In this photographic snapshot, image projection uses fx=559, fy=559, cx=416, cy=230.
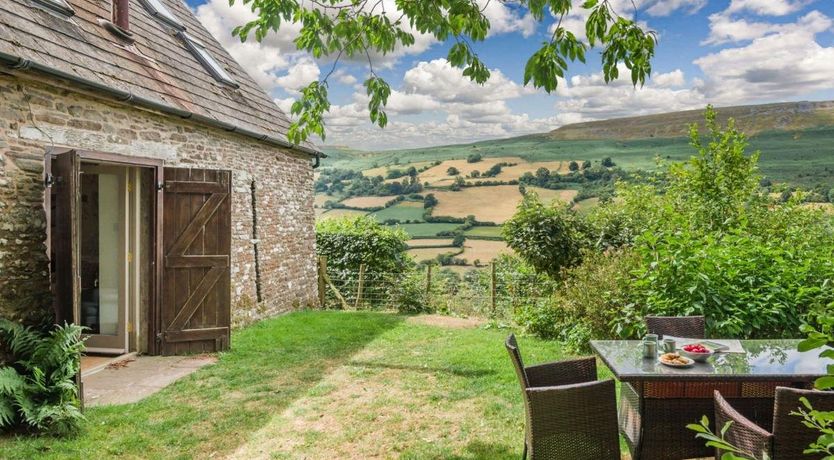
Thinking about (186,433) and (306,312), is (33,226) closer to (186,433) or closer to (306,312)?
(186,433)

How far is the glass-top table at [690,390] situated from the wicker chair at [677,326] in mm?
821

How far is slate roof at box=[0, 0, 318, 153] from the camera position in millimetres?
5561

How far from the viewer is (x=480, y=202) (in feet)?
82.9

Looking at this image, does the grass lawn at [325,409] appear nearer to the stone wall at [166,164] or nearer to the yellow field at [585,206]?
the stone wall at [166,164]

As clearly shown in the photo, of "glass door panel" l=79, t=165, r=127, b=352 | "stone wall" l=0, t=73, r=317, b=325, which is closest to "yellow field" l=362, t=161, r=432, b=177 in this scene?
"stone wall" l=0, t=73, r=317, b=325

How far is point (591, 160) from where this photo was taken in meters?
27.4

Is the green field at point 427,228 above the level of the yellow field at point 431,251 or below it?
above


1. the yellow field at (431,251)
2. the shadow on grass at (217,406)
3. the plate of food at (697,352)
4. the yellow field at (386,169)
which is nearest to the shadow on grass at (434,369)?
the shadow on grass at (217,406)

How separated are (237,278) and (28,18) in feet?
16.3

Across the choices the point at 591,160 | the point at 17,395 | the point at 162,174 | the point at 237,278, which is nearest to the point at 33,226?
the point at 17,395

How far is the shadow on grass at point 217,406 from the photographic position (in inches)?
175

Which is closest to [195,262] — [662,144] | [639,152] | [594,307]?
[594,307]

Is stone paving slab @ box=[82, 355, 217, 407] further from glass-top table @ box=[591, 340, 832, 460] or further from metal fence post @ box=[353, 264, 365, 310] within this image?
metal fence post @ box=[353, 264, 365, 310]

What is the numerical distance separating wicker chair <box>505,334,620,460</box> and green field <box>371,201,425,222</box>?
20705 mm
